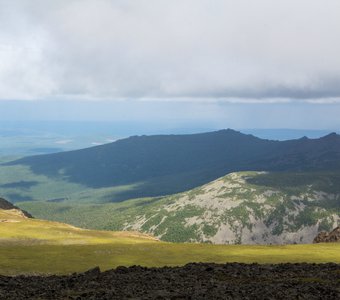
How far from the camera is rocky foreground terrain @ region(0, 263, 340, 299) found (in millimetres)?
38094

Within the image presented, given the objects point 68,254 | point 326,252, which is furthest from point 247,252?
point 68,254

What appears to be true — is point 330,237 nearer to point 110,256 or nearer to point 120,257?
point 120,257

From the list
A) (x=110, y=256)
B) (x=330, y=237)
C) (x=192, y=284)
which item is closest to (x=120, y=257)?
(x=110, y=256)

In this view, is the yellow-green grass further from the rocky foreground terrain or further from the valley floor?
the rocky foreground terrain

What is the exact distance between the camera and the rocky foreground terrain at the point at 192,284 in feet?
125

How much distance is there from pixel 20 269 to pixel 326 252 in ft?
170

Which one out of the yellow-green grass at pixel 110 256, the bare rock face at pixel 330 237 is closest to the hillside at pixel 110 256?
the yellow-green grass at pixel 110 256

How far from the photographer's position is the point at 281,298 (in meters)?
37.2

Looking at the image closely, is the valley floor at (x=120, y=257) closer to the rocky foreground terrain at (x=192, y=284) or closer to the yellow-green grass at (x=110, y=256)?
the yellow-green grass at (x=110, y=256)

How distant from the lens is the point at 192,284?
4397cm

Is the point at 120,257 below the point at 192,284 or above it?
below

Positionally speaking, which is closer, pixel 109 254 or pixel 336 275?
pixel 336 275

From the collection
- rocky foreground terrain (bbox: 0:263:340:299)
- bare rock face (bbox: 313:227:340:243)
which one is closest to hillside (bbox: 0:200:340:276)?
rocky foreground terrain (bbox: 0:263:340:299)

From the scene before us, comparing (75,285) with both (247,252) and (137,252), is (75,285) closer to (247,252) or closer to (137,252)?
(137,252)
